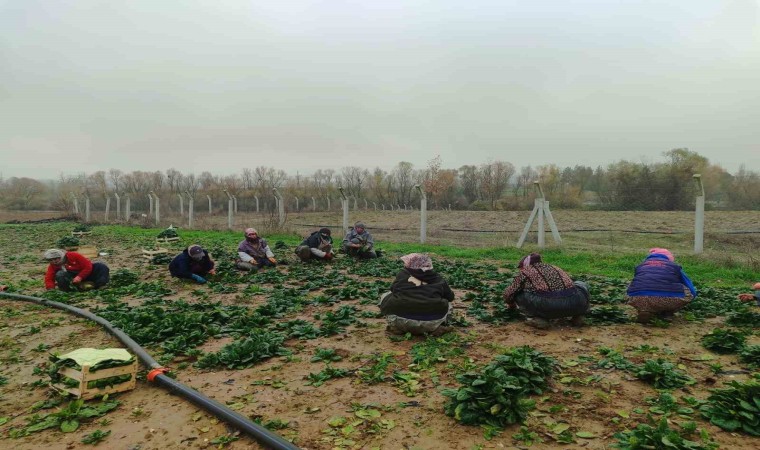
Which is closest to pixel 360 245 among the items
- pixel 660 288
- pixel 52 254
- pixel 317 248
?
pixel 317 248

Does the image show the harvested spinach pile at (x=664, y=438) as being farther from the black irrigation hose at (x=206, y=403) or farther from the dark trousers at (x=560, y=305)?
the dark trousers at (x=560, y=305)

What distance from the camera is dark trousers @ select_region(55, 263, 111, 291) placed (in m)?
10.0

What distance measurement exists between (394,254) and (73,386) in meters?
11.8

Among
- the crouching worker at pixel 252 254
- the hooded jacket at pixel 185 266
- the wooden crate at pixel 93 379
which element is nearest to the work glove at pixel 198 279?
the hooded jacket at pixel 185 266

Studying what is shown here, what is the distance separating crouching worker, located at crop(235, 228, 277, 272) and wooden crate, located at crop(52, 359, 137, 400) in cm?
725

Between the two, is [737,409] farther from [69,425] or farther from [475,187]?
[475,187]

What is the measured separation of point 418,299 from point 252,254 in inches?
293

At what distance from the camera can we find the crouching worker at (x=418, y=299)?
6016 millimetres

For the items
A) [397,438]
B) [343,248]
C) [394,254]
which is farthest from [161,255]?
[397,438]

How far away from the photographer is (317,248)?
43.8 ft

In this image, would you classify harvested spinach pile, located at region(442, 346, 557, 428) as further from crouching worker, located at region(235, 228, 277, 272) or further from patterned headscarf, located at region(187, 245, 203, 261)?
crouching worker, located at region(235, 228, 277, 272)

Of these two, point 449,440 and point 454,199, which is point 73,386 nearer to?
point 449,440

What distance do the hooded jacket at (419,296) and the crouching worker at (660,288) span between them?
2.85 metres

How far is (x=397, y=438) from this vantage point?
366cm
